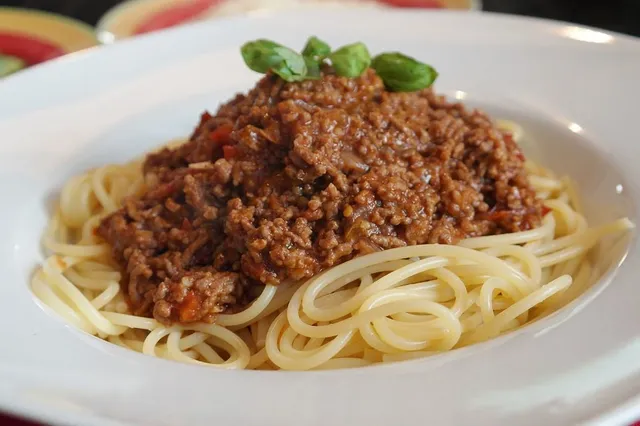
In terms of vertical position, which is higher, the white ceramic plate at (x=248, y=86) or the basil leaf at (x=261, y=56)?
the basil leaf at (x=261, y=56)

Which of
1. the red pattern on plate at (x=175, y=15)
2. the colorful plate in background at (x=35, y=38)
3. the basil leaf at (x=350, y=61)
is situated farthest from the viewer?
the red pattern on plate at (x=175, y=15)

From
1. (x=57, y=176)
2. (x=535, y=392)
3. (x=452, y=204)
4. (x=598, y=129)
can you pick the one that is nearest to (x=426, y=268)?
(x=452, y=204)

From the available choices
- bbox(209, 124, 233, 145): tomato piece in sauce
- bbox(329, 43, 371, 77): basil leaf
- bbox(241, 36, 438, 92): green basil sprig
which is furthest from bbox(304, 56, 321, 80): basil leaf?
bbox(209, 124, 233, 145): tomato piece in sauce

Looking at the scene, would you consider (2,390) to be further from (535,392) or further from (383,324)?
(535,392)

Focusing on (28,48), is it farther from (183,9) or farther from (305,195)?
(305,195)

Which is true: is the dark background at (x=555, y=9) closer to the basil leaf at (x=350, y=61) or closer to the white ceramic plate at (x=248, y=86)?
the white ceramic plate at (x=248, y=86)

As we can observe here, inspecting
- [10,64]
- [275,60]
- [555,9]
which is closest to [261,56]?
[275,60]

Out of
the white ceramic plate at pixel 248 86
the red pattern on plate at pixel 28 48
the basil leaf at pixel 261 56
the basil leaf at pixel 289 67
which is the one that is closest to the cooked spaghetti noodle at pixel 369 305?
the white ceramic plate at pixel 248 86
